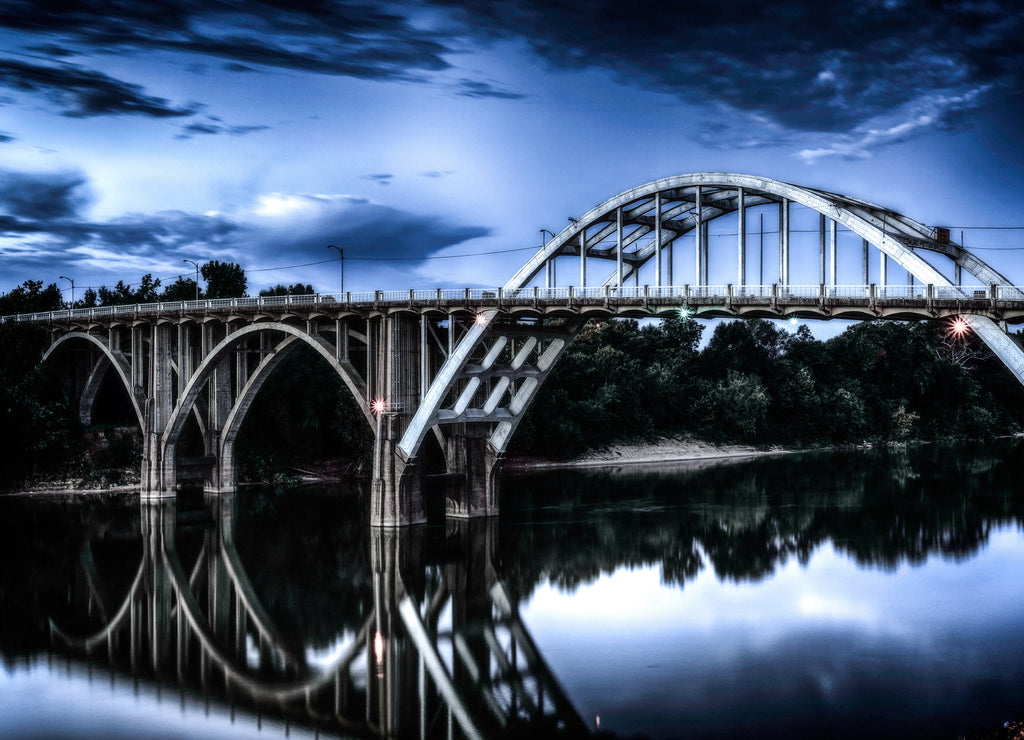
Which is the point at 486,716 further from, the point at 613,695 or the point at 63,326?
the point at 63,326

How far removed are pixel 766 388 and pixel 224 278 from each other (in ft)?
172

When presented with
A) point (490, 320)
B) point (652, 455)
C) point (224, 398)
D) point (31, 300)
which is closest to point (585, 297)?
point (490, 320)

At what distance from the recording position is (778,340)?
101 m

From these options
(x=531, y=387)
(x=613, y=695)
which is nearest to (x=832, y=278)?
(x=531, y=387)

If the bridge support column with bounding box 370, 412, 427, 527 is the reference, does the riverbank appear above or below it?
below

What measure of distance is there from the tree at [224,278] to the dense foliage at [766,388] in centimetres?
2970

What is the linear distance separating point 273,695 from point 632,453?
6178 cm

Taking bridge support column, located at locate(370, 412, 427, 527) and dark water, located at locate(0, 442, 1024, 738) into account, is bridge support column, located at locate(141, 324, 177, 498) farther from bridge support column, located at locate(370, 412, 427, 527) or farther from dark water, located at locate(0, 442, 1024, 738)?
bridge support column, located at locate(370, 412, 427, 527)

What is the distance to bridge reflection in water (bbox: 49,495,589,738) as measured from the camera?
68.4 ft

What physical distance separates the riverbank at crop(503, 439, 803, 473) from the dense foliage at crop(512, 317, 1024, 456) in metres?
→ 0.98

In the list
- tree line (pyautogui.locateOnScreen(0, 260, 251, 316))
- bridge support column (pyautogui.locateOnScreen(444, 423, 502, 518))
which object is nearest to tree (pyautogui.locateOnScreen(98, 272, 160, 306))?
tree line (pyautogui.locateOnScreen(0, 260, 251, 316))

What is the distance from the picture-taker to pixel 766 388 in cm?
9269

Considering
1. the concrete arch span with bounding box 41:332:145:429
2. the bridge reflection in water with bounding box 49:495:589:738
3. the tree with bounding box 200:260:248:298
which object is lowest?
the bridge reflection in water with bounding box 49:495:589:738

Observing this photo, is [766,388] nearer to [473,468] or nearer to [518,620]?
[473,468]
